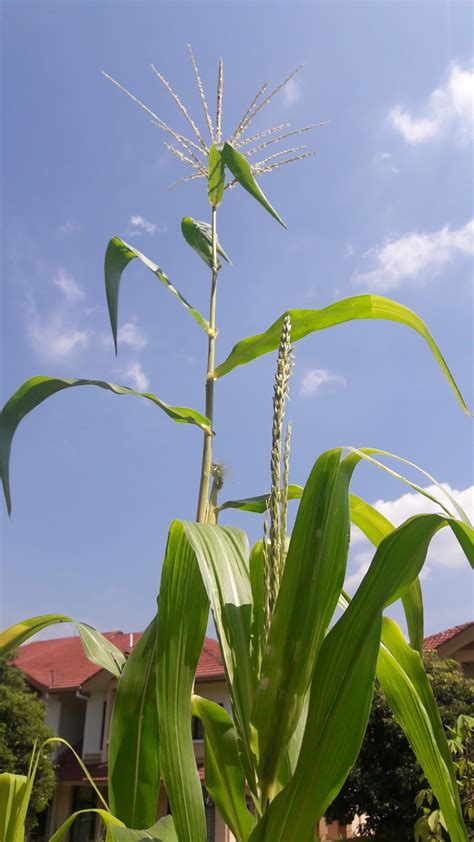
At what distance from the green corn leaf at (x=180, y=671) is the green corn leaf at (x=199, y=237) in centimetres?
93

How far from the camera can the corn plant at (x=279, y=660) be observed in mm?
734

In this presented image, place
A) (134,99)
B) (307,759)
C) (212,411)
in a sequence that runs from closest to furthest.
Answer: (307,759) < (212,411) < (134,99)

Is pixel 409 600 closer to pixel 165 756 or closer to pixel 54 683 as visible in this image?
pixel 165 756

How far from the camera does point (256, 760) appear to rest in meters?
0.77

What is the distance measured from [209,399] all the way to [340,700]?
756 mm

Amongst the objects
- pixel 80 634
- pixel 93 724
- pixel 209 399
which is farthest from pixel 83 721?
pixel 209 399

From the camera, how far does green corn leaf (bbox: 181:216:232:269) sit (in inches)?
67.0

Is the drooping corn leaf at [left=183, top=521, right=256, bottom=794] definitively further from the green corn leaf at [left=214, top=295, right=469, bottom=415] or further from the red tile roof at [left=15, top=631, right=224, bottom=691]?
the red tile roof at [left=15, top=631, right=224, bottom=691]

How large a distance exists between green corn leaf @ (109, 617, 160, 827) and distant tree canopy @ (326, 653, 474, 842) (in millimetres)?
7177

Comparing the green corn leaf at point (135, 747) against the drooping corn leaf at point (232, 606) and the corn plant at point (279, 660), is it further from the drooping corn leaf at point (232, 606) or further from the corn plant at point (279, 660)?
the drooping corn leaf at point (232, 606)

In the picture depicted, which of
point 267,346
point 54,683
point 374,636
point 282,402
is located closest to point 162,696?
point 374,636

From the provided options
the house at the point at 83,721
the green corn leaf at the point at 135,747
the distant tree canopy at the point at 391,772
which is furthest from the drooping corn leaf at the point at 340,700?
the house at the point at 83,721

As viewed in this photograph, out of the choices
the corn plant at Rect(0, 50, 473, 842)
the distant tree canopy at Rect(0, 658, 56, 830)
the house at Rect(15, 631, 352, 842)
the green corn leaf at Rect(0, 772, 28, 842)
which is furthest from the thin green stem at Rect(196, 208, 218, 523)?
the house at Rect(15, 631, 352, 842)

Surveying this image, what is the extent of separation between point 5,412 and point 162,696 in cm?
60
